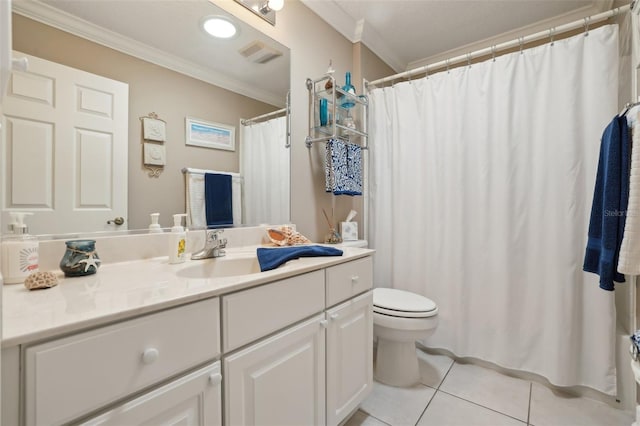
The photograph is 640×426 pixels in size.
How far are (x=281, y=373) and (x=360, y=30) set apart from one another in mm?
2249

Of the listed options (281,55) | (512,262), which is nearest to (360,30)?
(281,55)

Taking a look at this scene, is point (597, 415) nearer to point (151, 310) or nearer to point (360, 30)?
point (151, 310)

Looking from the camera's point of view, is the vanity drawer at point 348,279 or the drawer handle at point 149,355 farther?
the vanity drawer at point 348,279

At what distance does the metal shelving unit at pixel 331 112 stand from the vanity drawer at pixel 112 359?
52.6 inches

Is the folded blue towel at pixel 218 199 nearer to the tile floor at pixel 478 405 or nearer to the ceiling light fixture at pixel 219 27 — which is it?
the ceiling light fixture at pixel 219 27

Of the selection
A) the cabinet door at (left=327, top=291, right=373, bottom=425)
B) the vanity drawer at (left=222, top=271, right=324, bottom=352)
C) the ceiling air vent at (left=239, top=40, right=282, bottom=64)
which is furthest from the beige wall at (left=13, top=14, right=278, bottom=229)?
the cabinet door at (left=327, top=291, right=373, bottom=425)

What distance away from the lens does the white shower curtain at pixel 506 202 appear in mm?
1502

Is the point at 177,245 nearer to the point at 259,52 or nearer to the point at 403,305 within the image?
the point at 259,52

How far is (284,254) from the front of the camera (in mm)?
1089

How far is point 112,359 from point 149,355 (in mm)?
67

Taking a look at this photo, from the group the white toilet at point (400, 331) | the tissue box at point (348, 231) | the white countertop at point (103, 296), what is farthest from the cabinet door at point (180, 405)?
the tissue box at point (348, 231)

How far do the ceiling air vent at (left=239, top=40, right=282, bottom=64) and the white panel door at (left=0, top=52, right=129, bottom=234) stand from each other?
64 cm

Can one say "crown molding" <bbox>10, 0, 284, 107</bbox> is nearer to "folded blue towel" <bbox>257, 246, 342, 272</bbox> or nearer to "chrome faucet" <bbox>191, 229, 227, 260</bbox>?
"chrome faucet" <bbox>191, 229, 227, 260</bbox>

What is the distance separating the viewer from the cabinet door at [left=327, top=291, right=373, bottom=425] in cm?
114
